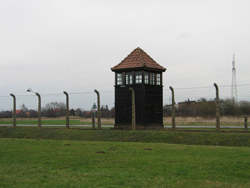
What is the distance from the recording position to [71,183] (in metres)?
6.44

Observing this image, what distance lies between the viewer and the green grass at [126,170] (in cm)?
647

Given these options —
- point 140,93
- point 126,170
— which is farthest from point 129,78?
point 126,170

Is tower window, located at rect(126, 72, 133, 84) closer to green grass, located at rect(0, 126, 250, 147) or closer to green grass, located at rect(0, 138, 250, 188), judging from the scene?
green grass, located at rect(0, 126, 250, 147)

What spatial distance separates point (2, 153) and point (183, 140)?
8.51 m

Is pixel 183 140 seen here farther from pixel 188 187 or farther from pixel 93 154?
pixel 188 187

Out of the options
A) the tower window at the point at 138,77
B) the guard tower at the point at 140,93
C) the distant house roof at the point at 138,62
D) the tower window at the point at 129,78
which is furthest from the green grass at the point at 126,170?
the distant house roof at the point at 138,62

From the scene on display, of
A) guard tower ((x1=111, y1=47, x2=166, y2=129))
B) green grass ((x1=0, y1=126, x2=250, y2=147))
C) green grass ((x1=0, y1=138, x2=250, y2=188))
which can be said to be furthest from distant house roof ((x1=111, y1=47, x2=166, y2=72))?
green grass ((x1=0, y1=138, x2=250, y2=188))

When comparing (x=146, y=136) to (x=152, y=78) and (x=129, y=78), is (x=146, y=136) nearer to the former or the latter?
(x=129, y=78)

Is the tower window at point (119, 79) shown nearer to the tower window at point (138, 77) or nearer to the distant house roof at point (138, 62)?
the distant house roof at point (138, 62)

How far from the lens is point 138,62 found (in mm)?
23891

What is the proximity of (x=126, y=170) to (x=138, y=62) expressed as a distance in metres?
16.9

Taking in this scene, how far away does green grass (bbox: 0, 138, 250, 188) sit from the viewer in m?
6.47

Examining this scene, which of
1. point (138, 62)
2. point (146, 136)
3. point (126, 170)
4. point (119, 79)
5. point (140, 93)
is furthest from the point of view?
point (119, 79)

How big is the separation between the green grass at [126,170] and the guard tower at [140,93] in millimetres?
12264
